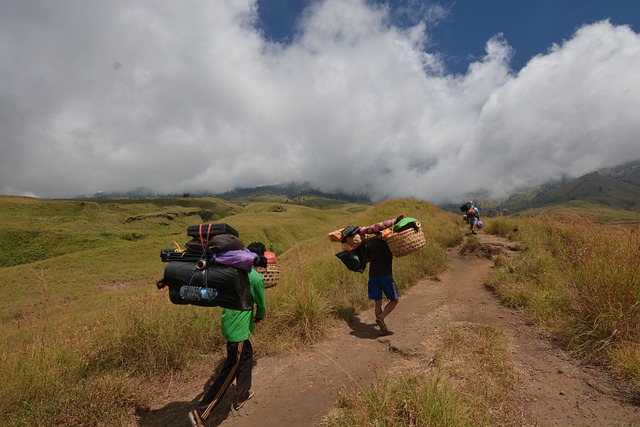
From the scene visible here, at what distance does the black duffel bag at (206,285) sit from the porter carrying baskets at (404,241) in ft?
11.3

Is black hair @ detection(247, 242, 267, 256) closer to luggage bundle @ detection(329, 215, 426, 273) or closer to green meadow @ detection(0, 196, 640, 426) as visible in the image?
green meadow @ detection(0, 196, 640, 426)

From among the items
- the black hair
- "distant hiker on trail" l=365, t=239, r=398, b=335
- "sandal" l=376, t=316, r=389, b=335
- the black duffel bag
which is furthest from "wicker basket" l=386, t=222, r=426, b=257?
the black duffel bag

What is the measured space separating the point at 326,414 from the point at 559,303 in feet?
17.0

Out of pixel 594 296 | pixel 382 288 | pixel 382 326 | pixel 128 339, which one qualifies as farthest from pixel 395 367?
pixel 128 339

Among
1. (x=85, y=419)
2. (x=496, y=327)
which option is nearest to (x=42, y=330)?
(x=85, y=419)

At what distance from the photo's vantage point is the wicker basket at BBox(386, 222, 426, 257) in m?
6.05

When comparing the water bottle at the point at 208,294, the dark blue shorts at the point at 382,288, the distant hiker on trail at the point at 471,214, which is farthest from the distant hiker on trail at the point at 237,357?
the distant hiker on trail at the point at 471,214

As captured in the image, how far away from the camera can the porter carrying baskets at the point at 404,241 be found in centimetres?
605

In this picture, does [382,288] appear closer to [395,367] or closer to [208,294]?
[395,367]

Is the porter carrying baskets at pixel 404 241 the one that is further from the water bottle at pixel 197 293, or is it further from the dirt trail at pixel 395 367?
the water bottle at pixel 197 293

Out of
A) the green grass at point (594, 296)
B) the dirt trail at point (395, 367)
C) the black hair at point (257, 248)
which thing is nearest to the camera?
the dirt trail at point (395, 367)

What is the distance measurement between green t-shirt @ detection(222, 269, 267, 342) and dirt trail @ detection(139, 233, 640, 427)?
Answer: 1085 mm

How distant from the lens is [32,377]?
414 cm

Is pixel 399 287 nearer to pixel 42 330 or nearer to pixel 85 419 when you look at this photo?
pixel 85 419
